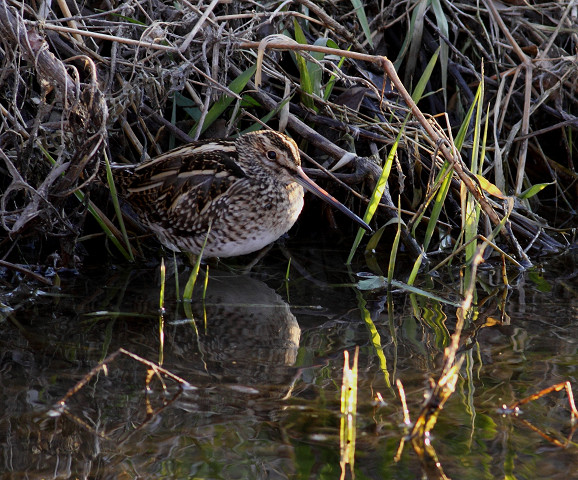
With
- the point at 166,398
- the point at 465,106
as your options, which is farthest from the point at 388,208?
the point at 166,398

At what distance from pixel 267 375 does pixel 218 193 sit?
151 centimetres

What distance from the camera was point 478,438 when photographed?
257 cm

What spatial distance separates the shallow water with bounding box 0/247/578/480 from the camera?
243cm

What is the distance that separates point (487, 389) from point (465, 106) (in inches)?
113

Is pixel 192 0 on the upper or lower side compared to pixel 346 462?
upper

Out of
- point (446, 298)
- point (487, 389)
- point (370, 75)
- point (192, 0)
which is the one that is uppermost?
point (192, 0)

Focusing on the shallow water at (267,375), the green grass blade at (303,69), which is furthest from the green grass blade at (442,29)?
the shallow water at (267,375)

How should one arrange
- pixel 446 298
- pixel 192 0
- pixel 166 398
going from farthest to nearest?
pixel 192 0 → pixel 446 298 → pixel 166 398

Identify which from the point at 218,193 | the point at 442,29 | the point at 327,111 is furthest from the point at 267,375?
the point at 442,29

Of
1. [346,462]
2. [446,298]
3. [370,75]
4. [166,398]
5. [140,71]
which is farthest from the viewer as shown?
[370,75]

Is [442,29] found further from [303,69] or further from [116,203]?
[116,203]

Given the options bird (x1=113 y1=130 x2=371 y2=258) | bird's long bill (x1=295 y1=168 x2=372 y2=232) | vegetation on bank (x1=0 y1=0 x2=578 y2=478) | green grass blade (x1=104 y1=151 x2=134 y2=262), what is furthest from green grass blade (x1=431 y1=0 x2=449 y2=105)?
green grass blade (x1=104 y1=151 x2=134 y2=262)

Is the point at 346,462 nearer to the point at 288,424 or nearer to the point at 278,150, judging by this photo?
the point at 288,424

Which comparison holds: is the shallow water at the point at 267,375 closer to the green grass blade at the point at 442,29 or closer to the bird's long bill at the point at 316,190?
the bird's long bill at the point at 316,190
